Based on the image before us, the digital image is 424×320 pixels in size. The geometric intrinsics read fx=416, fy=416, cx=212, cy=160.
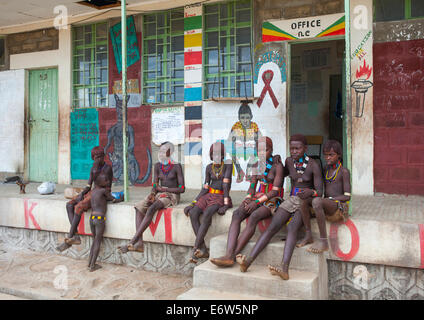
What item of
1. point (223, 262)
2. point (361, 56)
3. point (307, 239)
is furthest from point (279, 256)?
point (361, 56)

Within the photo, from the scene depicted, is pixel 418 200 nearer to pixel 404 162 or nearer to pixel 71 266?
pixel 404 162

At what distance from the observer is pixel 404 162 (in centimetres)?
655

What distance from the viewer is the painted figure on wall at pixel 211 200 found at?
5.04 m

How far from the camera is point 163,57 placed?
838 cm

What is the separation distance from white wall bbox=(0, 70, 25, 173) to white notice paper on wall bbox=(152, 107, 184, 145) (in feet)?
11.8

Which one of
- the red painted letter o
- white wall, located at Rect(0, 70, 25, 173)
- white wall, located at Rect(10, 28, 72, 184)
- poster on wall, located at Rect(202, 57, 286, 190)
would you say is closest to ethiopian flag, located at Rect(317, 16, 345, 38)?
poster on wall, located at Rect(202, 57, 286, 190)

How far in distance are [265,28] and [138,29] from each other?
2.71 m


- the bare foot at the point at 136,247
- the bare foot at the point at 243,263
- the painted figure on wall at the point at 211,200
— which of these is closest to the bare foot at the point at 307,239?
the bare foot at the point at 243,263

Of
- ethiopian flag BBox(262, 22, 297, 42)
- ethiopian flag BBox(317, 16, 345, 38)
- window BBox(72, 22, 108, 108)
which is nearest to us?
ethiopian flag BBox(317, 16, 345, 38)

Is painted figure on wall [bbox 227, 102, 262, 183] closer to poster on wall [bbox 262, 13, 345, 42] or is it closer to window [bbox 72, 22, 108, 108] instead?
poster on wall [bbox 262, 13, 345, 42]

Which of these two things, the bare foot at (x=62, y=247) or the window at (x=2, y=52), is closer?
the bare foot at (x=62, y=247)

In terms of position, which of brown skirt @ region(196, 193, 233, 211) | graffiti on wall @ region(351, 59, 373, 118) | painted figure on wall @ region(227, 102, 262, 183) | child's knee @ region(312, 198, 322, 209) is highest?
graffiti on wall @ region(351, 59, 373, 118)

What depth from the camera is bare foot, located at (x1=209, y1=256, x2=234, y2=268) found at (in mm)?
4168

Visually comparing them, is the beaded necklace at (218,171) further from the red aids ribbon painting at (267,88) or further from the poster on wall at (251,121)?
the red aids ribbon painting at (267,88)
